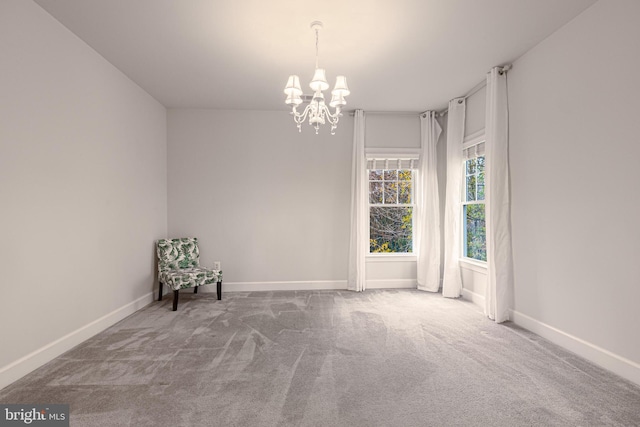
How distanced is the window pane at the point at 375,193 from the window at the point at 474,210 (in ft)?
4.17

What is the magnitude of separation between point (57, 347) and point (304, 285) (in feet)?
9.79

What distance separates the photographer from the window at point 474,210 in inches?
160

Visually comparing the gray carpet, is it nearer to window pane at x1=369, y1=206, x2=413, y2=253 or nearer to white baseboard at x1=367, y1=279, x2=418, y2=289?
white baseboard at x1=367, y1=279, x2=418, y2=289

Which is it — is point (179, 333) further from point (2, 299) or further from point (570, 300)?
point (570, 300)

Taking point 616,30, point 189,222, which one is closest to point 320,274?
point 189,222

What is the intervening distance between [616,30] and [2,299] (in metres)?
4.74

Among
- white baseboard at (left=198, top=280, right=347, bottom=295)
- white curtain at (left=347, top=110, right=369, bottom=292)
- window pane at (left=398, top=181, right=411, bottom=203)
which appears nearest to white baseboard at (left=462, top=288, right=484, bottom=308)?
white curtain at (left=347, top=110, right=369, bottom=292)

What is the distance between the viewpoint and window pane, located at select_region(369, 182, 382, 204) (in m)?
5.07

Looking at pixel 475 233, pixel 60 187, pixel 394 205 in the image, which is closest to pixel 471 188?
pixel 475 233

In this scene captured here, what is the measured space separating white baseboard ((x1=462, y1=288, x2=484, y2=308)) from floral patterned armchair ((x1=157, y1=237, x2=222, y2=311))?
3442 mm

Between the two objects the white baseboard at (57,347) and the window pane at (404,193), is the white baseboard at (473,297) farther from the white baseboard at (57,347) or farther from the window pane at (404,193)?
the white baseboard at (57,347)

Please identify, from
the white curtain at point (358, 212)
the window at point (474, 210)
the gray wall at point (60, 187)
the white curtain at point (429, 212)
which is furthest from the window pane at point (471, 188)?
the gray wall at point (60, 187)

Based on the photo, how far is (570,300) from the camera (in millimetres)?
2646

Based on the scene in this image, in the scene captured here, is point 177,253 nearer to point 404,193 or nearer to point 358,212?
point 358,212
